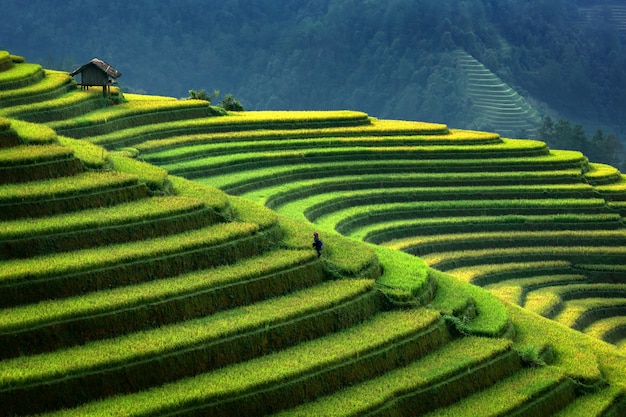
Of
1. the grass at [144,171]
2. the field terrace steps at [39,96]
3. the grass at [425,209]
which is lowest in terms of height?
the grass at [425,209]

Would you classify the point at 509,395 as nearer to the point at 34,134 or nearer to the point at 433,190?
the point at 34,134

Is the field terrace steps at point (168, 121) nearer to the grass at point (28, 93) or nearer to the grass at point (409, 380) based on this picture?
the grass at point (28, 93)

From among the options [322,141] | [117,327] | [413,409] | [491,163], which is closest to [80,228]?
[117,327]

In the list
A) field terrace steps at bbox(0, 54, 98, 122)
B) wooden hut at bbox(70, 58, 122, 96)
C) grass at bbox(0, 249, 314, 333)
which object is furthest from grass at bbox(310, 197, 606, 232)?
grass at bbox(0, 249, 314, 333)

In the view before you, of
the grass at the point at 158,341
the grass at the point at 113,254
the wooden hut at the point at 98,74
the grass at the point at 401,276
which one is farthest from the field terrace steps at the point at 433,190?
the grass at the point at 158,341

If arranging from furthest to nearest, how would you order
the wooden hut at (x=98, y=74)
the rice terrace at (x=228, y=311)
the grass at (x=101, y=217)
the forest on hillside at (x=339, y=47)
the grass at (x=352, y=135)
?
the forest on hillside at (x=339, y=47)
the wooden hut at (x=98, y=74)
the grass at (x=352, y=135)
the grass at (x=101, y=217)
the rice terrace at (x=228, y=311)

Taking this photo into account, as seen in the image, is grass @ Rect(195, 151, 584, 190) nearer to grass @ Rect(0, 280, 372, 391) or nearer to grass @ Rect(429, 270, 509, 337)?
grass @ Rect(429, 270, 509, 337)

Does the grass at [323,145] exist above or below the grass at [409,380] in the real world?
above
